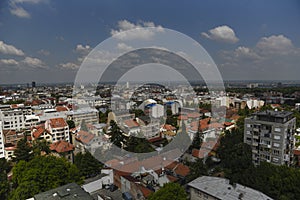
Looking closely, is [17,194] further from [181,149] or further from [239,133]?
[239,133]

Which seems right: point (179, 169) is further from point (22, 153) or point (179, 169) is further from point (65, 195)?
point (22, 153)

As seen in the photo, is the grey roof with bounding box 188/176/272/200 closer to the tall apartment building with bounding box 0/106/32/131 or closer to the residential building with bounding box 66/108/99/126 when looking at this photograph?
the residential building with bounding box 66/108/99/126

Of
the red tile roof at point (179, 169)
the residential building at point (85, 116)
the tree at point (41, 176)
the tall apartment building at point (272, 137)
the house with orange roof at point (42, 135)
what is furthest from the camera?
the residential building at point (85, 116)

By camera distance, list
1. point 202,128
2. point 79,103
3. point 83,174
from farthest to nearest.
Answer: point 79,103
point 202,128
point 83,174

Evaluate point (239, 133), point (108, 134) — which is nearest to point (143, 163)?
point (108, 134)

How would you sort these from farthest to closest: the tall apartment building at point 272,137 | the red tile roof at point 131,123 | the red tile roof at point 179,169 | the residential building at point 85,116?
the residential building at point 85,116, the red tile roof at point 131,123, the tall apartment building at point 272,137, the red tile roof at point 179,169

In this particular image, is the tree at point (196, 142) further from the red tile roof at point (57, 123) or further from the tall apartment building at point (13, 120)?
the tall apartment building at point (13, 120)

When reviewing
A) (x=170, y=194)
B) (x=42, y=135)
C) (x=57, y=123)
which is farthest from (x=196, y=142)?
(x=42, y=135)

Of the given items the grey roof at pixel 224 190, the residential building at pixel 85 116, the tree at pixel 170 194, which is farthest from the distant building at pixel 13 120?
the grey roof at pixel 224 190
